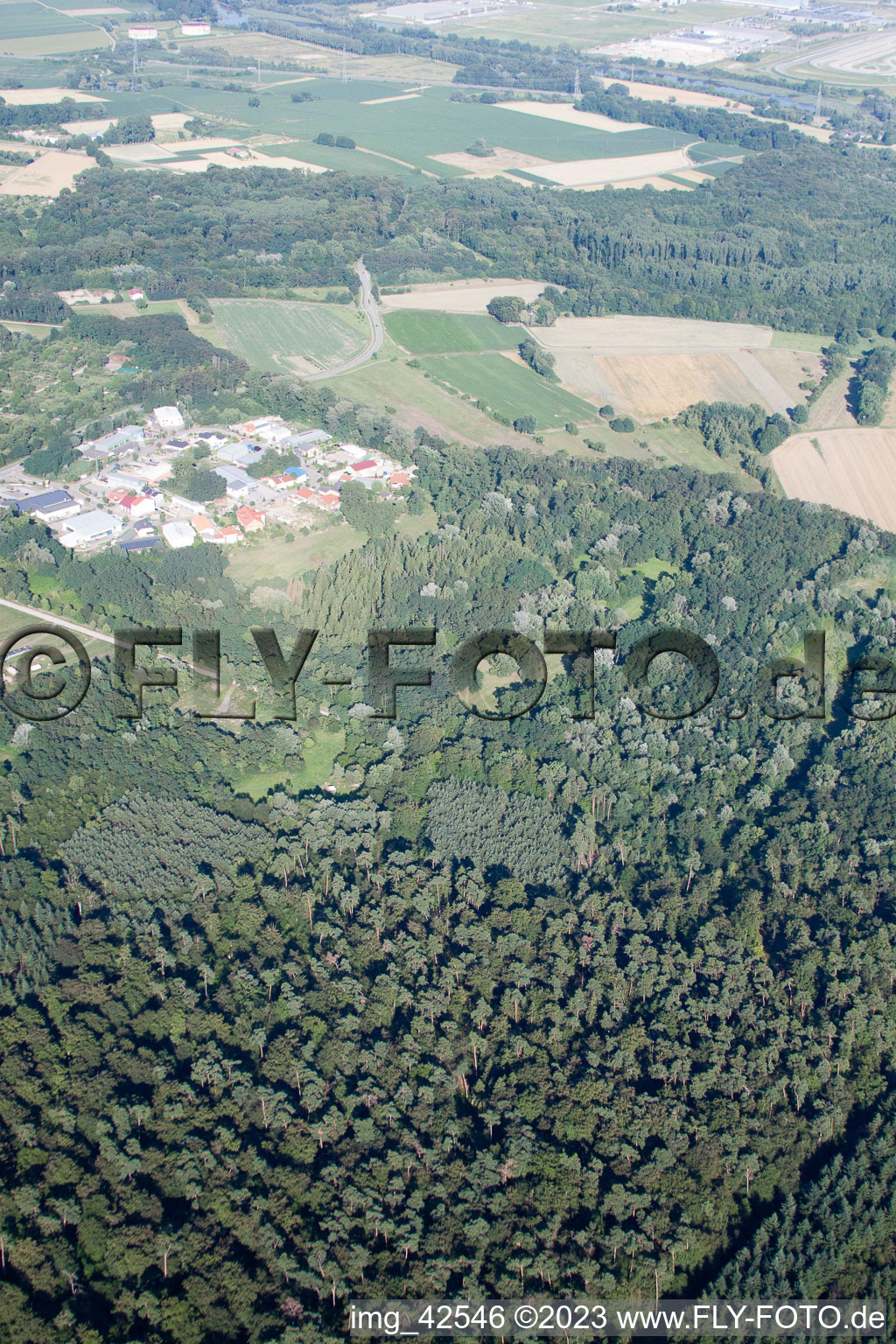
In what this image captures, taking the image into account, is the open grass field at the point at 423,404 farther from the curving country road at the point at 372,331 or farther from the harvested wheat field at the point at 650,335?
the harvested wheat field at the point at 650,335

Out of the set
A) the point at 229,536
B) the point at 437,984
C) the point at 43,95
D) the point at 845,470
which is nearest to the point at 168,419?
the point at 229,536

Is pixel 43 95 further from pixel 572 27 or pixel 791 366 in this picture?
pixel 791 366

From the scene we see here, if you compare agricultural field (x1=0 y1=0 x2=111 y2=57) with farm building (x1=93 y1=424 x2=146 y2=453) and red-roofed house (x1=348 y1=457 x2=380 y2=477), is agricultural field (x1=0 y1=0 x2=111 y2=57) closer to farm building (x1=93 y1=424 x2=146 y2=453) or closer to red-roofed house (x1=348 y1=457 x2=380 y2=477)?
farm building (x1=93 y1=424 x2=146 y2=453)

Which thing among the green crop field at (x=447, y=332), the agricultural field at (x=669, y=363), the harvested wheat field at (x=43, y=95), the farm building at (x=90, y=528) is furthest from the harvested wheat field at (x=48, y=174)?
the farm building at (x=90, y=528)

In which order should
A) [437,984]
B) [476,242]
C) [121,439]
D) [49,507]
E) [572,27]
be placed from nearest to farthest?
[437,984], [49,507], [121,439], [476,242], [572,27]

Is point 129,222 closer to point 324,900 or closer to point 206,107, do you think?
point 206,107

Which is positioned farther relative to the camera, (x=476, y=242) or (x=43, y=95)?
(x=43, y=95)
